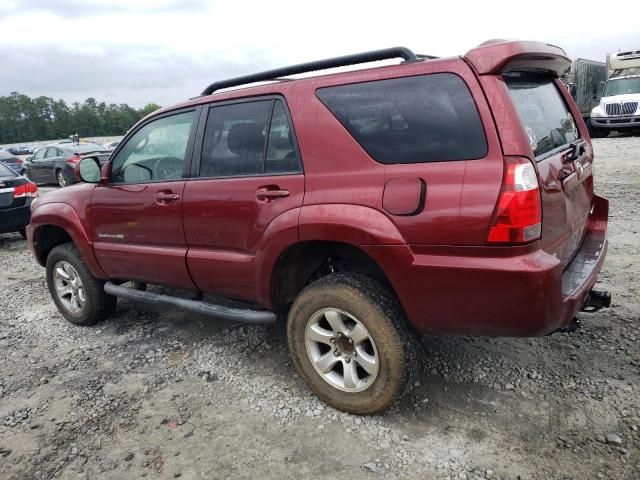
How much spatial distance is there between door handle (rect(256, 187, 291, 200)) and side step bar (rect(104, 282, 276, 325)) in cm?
72

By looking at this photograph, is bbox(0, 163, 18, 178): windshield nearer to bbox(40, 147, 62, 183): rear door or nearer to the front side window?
bbox(40, 147, 62, 183): rear door

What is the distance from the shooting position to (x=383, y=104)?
8.39 feet

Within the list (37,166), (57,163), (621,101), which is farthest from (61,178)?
(621,101)

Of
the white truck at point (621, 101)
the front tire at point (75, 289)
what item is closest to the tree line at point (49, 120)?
the white truck at point (621, 101)

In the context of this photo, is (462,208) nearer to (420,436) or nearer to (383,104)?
(383,104)

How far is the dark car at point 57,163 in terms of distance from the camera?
15.5 m

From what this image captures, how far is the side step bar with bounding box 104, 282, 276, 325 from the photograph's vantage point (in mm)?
3082

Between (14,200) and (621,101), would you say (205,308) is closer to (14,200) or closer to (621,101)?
(14,200)

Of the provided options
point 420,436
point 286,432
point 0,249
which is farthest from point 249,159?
point 0,249

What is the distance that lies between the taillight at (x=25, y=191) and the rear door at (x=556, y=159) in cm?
765

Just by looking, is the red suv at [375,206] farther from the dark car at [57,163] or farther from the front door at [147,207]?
the dark car at [57,163]

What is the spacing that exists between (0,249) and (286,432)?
7.18m

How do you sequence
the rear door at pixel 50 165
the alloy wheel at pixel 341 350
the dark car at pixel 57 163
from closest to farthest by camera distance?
the alloy wheel at pixel 341 350, the dark car at pixel 57 163, the rear door at pixel 50 165

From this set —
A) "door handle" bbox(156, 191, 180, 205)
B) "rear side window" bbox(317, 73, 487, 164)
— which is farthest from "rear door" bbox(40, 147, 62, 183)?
"rear side window" bbox(317, 73, 487, 164)
